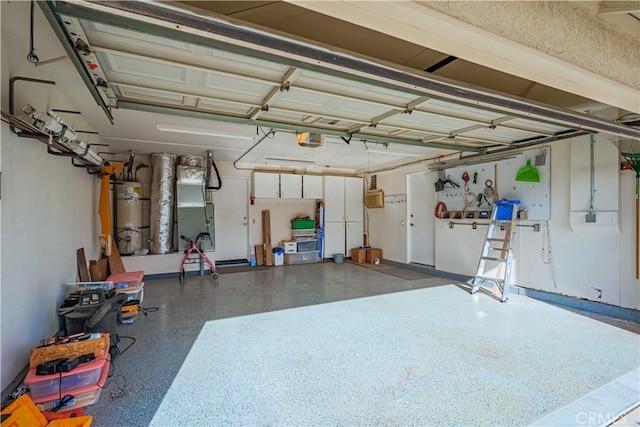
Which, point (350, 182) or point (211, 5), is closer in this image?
point (211, 5)

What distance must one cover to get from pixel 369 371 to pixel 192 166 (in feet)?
16.8

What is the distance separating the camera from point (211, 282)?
18.2 ft

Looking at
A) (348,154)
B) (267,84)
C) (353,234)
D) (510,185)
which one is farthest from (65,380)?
(353,234)

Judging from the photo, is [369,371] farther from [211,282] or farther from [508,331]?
[211,282]

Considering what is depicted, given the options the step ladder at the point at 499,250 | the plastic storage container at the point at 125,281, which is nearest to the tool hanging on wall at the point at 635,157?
the step ladder at the point at 499,250

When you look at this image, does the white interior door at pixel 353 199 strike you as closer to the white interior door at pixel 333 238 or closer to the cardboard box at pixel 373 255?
the white interior door at pixel 333 238

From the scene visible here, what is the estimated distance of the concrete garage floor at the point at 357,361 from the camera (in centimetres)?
195

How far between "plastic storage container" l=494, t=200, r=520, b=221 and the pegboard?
0.23 meters

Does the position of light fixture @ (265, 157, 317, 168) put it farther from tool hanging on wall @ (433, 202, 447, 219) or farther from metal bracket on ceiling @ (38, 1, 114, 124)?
metal bracket on ceiling @ (38, 1, 114, 124)

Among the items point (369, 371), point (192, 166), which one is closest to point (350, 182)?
point (192, 166)

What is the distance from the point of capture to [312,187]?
25.5 ft

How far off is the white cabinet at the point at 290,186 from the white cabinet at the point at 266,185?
0.11 meters

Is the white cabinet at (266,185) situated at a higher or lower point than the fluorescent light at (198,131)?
lower

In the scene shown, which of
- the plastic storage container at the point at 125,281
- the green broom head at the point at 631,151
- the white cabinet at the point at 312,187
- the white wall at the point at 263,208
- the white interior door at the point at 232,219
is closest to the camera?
the green broom head at the point at 631,151
